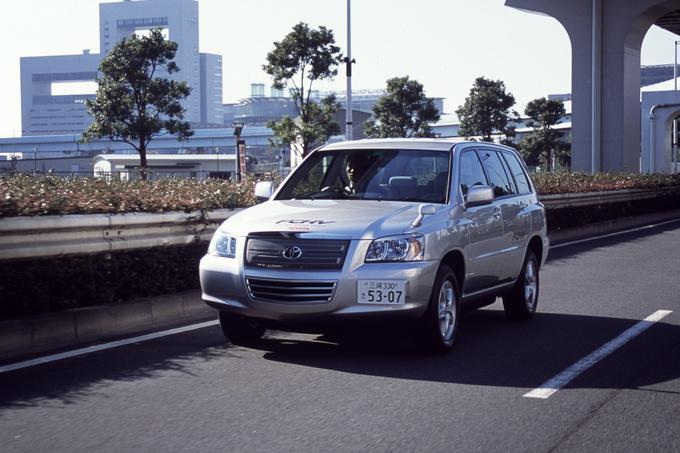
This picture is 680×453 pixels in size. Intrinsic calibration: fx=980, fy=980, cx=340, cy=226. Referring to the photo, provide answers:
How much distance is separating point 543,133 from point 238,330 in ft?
236

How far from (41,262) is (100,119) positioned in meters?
40.0

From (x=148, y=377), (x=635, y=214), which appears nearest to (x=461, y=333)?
(x=148, y=377)

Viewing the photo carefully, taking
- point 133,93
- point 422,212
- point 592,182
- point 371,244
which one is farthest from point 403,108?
point 371,244

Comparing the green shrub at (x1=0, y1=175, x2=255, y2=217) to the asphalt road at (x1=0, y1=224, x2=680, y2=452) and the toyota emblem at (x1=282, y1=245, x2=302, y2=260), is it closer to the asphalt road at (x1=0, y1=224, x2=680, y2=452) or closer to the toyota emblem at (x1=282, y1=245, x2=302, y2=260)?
the asphalt road at (x1=0, y1=224, x2=680, y2=452)

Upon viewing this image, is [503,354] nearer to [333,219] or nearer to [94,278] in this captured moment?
[333,219]

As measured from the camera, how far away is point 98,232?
8898mm

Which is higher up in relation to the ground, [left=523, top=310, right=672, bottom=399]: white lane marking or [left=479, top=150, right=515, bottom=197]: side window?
[left=479, top=150, right=515, bottom=197]: side window

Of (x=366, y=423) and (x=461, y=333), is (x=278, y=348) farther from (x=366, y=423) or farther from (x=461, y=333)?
(x=366, y=423)

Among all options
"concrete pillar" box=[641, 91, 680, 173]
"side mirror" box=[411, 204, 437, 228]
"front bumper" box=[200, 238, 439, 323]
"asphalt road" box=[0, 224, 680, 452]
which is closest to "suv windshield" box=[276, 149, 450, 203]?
"side mirror" box=[411, 204, 437, 228]

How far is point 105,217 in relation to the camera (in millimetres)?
9008

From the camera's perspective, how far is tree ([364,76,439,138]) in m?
61.4

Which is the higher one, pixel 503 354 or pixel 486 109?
pixel 486 109

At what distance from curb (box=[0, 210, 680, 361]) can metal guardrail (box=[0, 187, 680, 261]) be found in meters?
0.53

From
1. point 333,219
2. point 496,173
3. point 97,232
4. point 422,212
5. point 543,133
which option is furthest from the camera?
point 543,133
